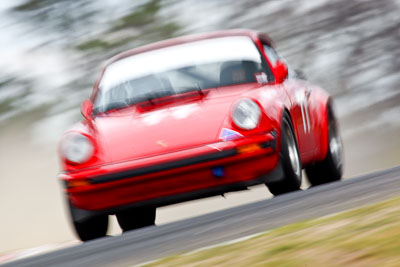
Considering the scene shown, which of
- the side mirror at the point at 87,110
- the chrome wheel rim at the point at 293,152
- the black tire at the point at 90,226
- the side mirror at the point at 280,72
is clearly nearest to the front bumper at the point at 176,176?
the black tire at the point at 90,226

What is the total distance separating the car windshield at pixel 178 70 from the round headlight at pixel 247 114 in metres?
0.56

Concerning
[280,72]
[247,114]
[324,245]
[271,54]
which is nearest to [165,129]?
[247,114]

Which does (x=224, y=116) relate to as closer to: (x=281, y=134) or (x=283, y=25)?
(x=281, y=134)

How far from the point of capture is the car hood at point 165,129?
609 cm

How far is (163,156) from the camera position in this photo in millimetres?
6055

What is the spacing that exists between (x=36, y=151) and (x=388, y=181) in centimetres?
984

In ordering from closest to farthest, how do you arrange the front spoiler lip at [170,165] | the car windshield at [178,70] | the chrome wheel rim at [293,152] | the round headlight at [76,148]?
the front spoiler lip at [170,165] → the round headlight at [76,148] → the chrome wheel rim at [293,152] → the car windshield at [178,70]

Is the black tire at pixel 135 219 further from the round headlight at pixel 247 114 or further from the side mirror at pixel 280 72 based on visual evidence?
the round headlight at pixel 247 114

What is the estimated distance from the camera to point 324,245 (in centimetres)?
339

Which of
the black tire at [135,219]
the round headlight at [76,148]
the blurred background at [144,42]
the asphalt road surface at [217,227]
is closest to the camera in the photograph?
the asphalt road surface at [217,227]

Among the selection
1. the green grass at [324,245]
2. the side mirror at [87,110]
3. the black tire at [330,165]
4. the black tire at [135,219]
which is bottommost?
the black tire at [330,165]

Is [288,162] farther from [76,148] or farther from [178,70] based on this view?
[76,148]

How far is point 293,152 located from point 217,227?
1.85 meters

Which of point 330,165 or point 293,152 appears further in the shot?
point 330,165
